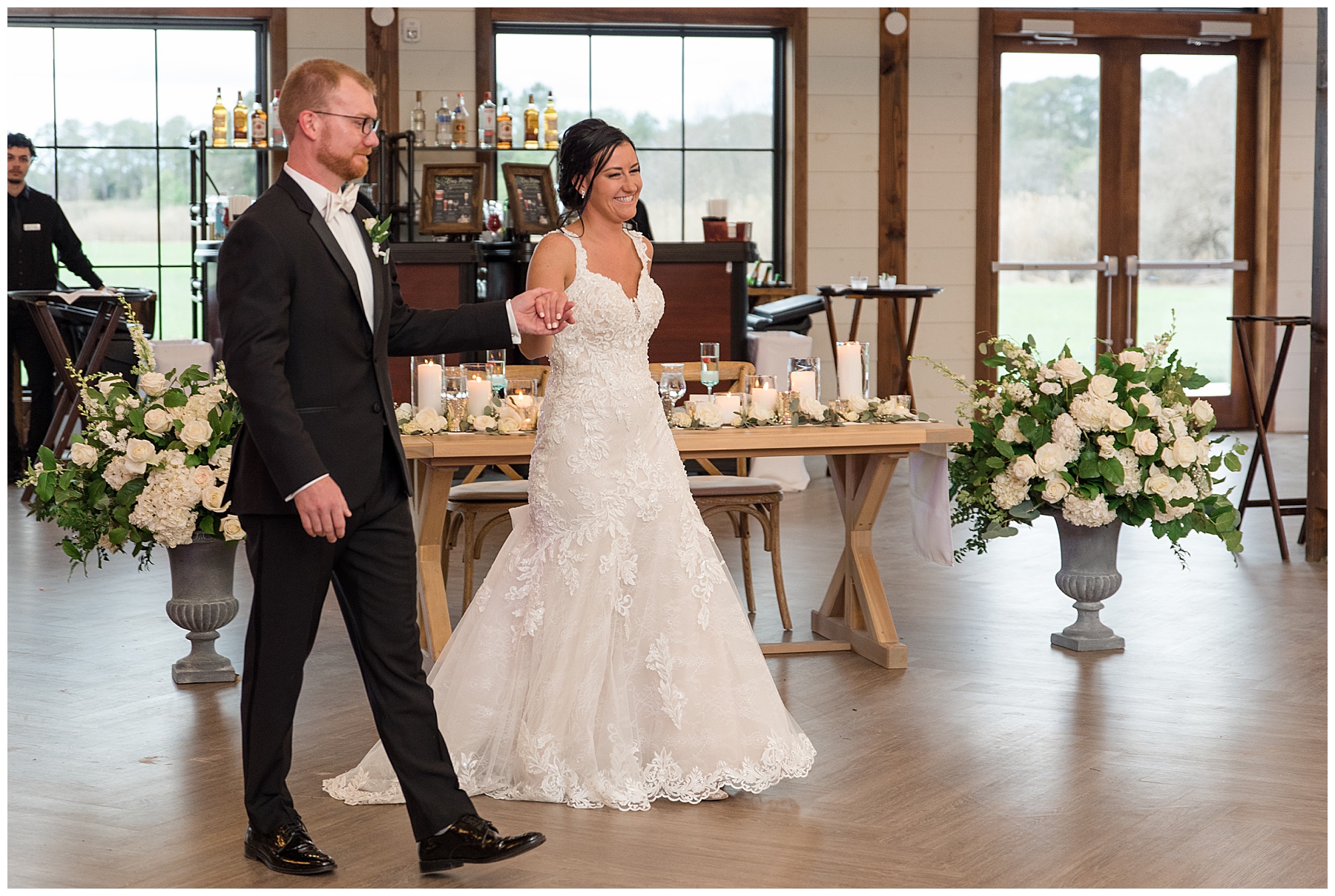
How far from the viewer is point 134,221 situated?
10281 millimetres

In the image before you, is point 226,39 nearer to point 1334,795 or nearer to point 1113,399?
point 1113,399

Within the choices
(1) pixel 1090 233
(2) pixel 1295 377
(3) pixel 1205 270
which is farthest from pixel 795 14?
(2) pixel 1295 377

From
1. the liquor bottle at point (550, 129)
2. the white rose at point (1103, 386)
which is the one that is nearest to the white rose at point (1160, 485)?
the white rose at point (1103, 386)

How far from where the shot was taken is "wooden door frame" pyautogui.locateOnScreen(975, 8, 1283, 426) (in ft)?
35.6

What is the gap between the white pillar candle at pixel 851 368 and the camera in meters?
4.83

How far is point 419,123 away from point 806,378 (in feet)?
19.2

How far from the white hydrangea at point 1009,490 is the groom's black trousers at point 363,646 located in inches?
94.0

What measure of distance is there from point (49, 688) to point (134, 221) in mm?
6723

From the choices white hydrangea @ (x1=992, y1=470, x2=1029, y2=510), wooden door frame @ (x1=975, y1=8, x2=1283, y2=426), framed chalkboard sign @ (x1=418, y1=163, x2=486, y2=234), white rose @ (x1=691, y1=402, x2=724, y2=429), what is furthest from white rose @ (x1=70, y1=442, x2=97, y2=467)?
wooden door frame @ (x1=975, y1=8, x2=1283, y2=426)

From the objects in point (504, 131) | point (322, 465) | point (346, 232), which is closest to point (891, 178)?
point (504, 131)

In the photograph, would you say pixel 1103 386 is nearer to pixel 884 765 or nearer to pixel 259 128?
pixel 884 765

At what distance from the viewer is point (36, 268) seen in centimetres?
888

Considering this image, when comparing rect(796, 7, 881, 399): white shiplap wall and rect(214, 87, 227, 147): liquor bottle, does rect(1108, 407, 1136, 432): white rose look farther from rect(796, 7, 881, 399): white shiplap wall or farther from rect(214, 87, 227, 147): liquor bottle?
rect(214, 87, 227, 147): liquor bottle

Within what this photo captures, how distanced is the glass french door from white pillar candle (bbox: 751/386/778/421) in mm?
6775
